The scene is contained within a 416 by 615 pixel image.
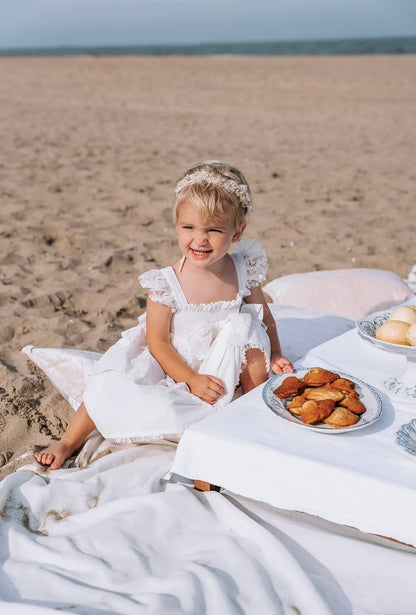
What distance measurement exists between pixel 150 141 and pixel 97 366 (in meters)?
6.98

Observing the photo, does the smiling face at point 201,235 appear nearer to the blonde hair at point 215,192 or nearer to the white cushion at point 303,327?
the blonde hair at point 215,192

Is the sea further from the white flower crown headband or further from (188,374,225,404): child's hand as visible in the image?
(188,374,225,404): child's hand

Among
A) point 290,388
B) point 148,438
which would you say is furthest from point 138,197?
point 290,388

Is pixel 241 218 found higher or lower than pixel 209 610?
higher

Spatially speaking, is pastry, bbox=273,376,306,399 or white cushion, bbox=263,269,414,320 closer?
pastry, bbox=273,376,306,399

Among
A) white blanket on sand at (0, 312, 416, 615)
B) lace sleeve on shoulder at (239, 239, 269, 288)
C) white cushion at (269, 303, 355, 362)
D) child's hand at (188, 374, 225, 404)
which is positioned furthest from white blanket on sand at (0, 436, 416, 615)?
white cushion at (269, 303, 355, 362)

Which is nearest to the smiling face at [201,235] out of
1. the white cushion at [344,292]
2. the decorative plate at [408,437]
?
the decorative plate at [408,437]

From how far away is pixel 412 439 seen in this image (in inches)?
68.4

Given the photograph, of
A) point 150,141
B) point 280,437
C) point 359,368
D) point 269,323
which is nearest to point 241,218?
point 269,323

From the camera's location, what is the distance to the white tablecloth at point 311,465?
1.60 metres

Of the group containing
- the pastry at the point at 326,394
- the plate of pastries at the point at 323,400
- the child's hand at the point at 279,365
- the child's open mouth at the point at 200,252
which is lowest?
the child's hand at the point at 279,365

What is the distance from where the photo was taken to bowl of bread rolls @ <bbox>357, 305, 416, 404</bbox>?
1.93 meters

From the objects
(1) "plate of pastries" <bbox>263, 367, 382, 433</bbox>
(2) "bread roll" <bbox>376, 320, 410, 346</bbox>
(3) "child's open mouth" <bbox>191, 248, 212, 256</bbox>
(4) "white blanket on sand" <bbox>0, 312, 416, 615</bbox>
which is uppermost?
(3) "child's open mouth" <bbox>191, 248, 212, 256</bbox>

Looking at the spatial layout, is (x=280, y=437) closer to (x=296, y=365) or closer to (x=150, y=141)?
(x=296, y=365)
